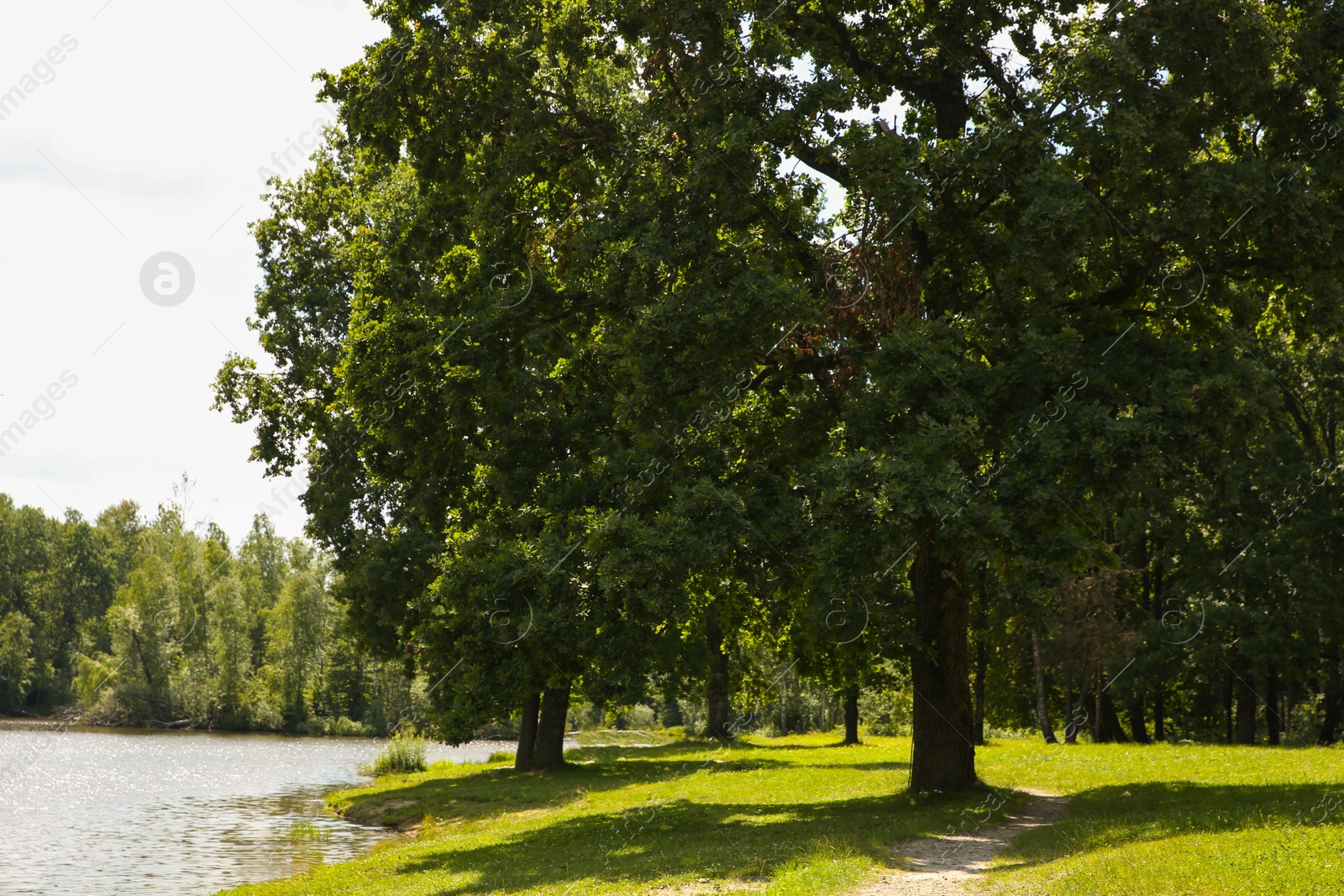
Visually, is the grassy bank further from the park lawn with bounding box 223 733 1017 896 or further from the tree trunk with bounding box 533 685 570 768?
the tree trunk with bounding box 533 685 570 768

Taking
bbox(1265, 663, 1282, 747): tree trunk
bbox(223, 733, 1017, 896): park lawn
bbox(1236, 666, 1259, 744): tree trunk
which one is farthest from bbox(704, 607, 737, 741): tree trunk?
bbox(1265, 663, 1282, 747): tree trunk

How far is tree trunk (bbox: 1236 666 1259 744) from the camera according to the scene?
1588 inches

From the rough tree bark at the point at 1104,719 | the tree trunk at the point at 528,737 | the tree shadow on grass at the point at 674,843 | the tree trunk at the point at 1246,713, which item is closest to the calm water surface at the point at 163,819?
the tree shadow on grass at the point at 674,843

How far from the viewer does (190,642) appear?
7700 cm

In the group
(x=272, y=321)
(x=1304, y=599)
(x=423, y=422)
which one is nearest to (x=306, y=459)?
(x=272, y=321)

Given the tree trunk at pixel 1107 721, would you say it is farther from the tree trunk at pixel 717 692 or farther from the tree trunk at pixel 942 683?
the tree trunk at pixel 942 683

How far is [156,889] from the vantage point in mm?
17391

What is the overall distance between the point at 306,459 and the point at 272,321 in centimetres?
455

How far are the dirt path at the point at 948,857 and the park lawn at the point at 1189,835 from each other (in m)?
0.39

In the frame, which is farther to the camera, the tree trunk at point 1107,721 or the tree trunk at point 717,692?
the tree trunk at point 717,692

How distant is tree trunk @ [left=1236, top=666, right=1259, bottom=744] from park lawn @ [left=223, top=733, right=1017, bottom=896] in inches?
723

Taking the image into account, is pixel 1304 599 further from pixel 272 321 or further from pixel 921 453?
pixel 272 321

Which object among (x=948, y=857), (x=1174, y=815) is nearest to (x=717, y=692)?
(x=1174, y=815)

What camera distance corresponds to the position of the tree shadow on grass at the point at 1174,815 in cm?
1228
